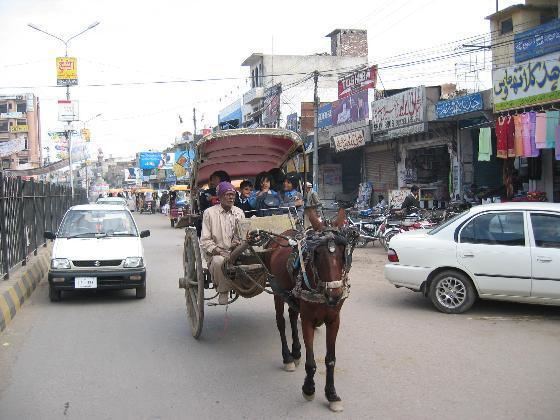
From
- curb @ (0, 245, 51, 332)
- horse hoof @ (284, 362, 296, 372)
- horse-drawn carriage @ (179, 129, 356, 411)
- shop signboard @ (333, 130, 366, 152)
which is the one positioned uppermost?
shop signboard @ (333, 130, 366, 152)

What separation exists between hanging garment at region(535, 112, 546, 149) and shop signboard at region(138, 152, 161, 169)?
58754 mm

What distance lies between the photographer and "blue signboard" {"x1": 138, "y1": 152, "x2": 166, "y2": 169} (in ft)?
224

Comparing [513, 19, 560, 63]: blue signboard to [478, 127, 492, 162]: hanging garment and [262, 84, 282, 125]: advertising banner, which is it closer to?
[478, 127, 492, 162]: hanging garment

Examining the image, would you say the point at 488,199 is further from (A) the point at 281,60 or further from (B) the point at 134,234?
(A) the point at 281,60

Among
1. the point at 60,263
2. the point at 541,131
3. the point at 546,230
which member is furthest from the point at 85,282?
the point at 541,131

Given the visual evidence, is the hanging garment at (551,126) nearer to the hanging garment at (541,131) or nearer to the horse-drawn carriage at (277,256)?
the hanging garment at (541,131)

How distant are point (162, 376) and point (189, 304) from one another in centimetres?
198

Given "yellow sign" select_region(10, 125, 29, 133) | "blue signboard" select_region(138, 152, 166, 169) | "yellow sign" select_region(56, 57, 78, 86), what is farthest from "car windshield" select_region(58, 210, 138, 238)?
"yellow sign" select_region(10, 125, 29, 133)

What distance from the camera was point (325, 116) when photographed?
3028 centimetres

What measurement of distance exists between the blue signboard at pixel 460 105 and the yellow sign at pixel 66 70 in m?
26.3

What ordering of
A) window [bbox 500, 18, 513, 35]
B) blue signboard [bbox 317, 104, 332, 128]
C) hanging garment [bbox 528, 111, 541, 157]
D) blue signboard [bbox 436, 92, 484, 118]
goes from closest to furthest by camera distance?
hanging garment [bbox 528, 111, 541, 157] < blue signboard [bbox 436, 92, 484, 118] < window [bbox 500, 18, 513, 35] < blue signboard [bbox 317, 104, 332, 128]

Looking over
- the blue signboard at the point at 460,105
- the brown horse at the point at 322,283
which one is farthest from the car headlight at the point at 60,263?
the blue signboard at the point at 460,105

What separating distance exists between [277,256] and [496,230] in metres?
3.80

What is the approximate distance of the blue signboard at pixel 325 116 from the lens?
Answer: 29658 mm
